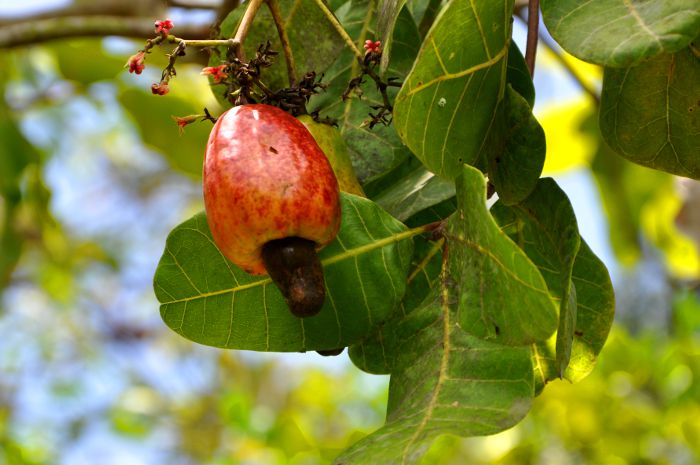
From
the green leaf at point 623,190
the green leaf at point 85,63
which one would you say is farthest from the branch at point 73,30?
the green leaf at point 623,190

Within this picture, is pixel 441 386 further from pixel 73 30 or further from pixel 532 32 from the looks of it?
pixel 73 30

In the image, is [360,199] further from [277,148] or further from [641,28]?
[641,28]

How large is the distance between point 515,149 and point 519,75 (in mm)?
97

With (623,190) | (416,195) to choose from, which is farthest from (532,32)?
(623,190)

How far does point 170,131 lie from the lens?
212 centimetres

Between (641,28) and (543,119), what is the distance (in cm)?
174

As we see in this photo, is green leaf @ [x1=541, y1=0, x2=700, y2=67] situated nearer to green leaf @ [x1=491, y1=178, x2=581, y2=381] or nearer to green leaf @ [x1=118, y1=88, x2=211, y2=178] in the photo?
green leaf @ [x1=491, y1=178, x2=581, y2=381]

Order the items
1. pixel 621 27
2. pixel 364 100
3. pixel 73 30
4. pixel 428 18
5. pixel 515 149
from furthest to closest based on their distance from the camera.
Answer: pixel 73 30 < pixel 428 18 < pixel 364 100 < pixel 515 149 < pixel 621 27

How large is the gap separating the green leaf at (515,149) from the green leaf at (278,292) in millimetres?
117

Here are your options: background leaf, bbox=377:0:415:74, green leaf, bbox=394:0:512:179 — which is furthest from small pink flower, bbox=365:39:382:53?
green leaf, bbox=394:0:512:179

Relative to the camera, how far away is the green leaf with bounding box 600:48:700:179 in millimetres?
949

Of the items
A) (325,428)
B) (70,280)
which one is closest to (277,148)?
(325,428)

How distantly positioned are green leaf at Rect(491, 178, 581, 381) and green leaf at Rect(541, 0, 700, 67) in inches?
6.2

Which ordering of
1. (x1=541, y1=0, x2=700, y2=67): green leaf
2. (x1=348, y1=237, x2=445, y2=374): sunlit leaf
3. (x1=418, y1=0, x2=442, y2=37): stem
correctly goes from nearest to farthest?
(x1=541, y1=0, x2=700, y2=67): green leaf < (x1=348, y1=237, x2=445, y2=374): sunlit leaf < (x1=418, y1=0, x2=442, y2=37): stem
